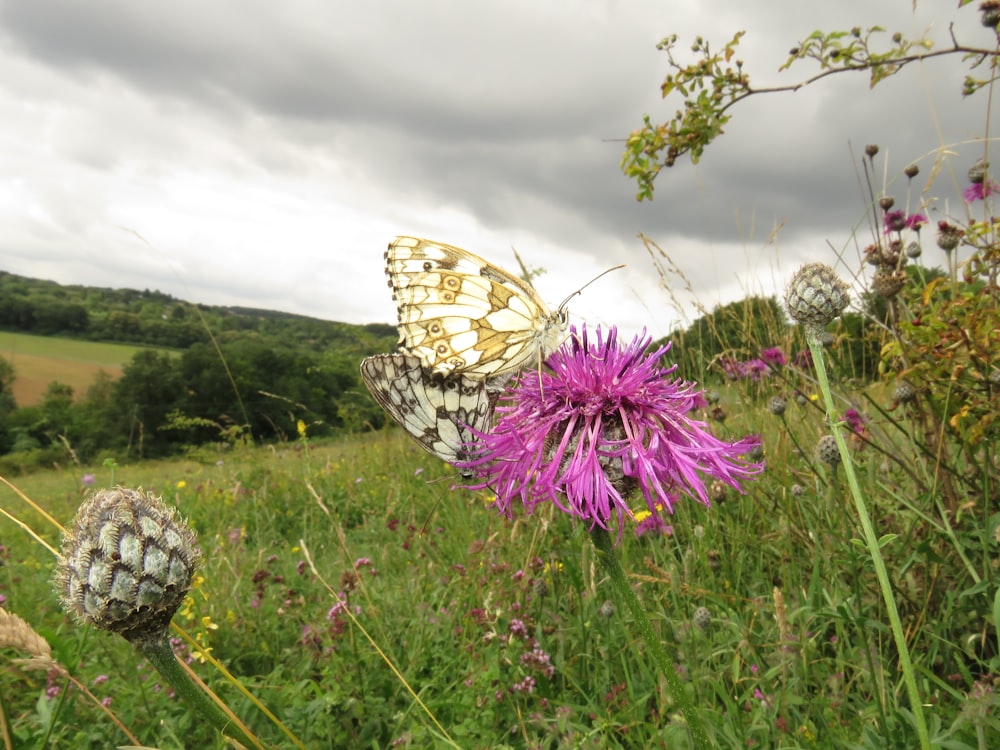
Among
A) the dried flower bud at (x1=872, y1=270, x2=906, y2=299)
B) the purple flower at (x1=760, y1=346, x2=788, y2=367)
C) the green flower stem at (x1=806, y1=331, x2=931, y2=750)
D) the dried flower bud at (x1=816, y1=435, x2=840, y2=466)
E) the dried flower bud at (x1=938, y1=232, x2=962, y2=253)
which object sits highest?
the dried flower bud at (x1=938, y1=232, x2=962, y2=253)

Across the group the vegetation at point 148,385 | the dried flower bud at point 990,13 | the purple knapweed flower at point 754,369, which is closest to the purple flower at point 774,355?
the purple knapweed flower at point 754,369

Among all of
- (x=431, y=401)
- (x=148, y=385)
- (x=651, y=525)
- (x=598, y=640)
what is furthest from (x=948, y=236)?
(x=148, y=385)

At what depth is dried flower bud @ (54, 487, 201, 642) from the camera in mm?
1412

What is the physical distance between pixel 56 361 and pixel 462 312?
70044mm

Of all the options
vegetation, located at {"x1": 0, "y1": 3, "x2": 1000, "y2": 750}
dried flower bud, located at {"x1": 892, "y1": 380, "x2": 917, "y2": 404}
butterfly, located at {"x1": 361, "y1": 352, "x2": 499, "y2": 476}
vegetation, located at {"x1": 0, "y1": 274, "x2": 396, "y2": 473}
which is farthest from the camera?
vegetation, located at {"x1": 0, "y1": 274, "x2": 396, "y2": 473}

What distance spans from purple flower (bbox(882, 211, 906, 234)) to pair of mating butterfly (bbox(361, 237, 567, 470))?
246cm

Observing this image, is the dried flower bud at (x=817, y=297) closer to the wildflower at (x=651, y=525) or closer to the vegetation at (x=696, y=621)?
the vegetation at (x=696, y=621)

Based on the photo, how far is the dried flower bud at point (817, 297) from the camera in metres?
1.98

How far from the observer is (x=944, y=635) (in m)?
2.40

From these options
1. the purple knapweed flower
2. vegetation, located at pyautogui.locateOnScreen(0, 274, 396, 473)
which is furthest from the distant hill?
the purple knapweed flower

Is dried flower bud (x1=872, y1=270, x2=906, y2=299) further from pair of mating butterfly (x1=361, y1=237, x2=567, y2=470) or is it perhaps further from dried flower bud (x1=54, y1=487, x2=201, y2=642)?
dried flower bud (x1=54, y1=487, x2=201, y2=642)

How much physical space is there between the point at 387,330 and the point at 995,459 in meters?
12.8

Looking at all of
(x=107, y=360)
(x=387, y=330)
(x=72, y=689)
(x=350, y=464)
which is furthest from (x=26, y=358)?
(x=72, y=689)

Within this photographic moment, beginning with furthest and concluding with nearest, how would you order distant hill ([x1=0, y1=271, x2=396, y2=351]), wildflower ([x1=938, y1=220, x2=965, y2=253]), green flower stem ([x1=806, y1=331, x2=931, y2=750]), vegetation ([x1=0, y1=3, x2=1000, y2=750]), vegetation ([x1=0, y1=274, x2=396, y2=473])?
distant hill ([x1=0, y1=271, x2=396, y2=351]), vegetation ([x1=0, y1=274, x2=396, y2=473]), wildflower ([x1=938, y1=220, x2=965, y2=253]), vegetation ([x1=0, y1=3, x2=1000, y2=750]), green flower stem ([x1=806, y1=331, x2=931, y2=750])
